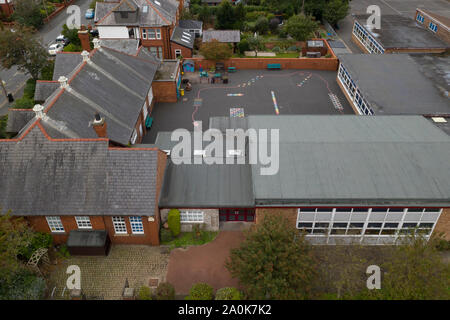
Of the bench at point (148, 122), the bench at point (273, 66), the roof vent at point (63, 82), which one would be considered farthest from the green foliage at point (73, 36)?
the roof vent at point (63, 82)

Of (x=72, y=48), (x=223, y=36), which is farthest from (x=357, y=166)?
(x=72, y=48)

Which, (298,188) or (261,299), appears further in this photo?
(298,188)

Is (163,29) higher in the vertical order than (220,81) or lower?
higher

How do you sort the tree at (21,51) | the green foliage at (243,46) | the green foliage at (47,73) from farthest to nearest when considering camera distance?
the green foliage at (243,46), the green foliage at (47,73), the tree at (21,51)

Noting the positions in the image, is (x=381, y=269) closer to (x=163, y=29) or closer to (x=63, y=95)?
(x=63, y=95)

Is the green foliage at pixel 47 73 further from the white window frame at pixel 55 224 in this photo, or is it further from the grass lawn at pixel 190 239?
the grass lawn at pixel 190 239

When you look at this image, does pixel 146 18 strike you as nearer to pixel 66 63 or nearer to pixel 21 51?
pixel 66 63

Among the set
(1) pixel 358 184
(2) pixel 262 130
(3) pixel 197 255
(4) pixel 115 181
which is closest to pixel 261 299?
(3) pixel 197 255
